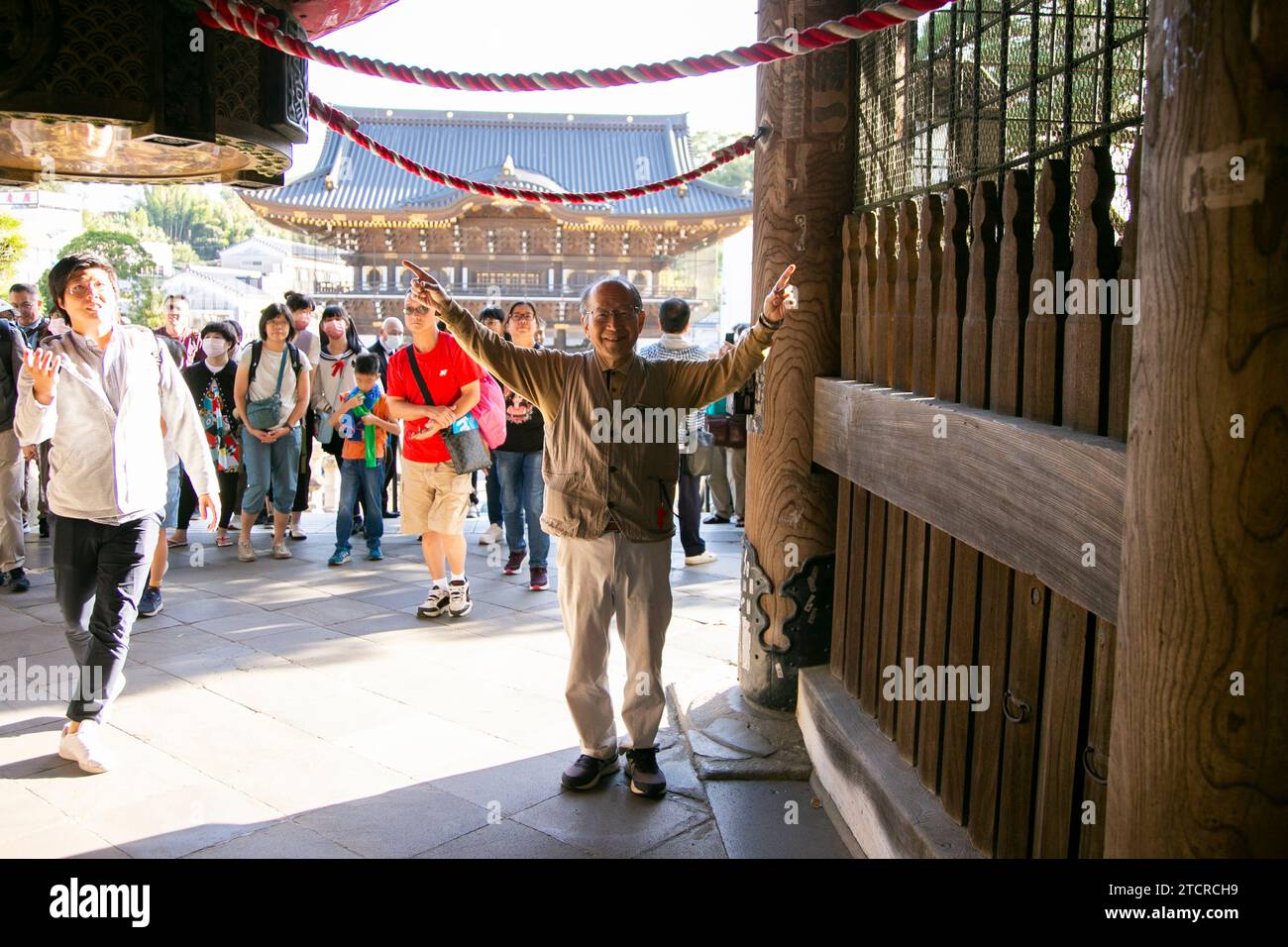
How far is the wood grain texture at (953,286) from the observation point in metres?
3.05

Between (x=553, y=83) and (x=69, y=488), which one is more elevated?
(x=553, y=83)

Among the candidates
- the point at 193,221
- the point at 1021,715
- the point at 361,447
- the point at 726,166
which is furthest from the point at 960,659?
the point at 193,221

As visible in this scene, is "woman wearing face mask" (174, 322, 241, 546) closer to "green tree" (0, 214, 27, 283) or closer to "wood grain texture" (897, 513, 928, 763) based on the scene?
"wood grain texture" (897, 513, 928, 763)

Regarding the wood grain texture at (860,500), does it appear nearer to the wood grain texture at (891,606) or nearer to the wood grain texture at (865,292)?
the wood grain texture at (865,292)

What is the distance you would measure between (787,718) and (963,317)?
2101 millimetres

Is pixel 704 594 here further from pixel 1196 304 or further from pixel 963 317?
pixel 1196 304

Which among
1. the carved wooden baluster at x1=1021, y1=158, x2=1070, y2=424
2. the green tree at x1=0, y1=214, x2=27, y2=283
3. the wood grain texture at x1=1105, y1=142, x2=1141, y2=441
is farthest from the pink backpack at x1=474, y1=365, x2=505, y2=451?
the green tree at x1=0, y1=214, x2=27, y2=283

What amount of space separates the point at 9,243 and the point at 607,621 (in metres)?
Answer: 18.9

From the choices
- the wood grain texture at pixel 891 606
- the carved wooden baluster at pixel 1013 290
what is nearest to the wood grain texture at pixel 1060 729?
the carved wooden baluster at pixel 1013 290

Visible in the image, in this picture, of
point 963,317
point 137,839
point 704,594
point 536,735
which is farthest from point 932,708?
point 704,594

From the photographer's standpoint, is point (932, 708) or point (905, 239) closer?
point (932, 708)

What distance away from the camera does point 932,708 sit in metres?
3.11

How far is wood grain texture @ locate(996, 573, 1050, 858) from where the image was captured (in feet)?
8.17

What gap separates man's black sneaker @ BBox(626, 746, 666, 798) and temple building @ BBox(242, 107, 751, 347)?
17709mm
